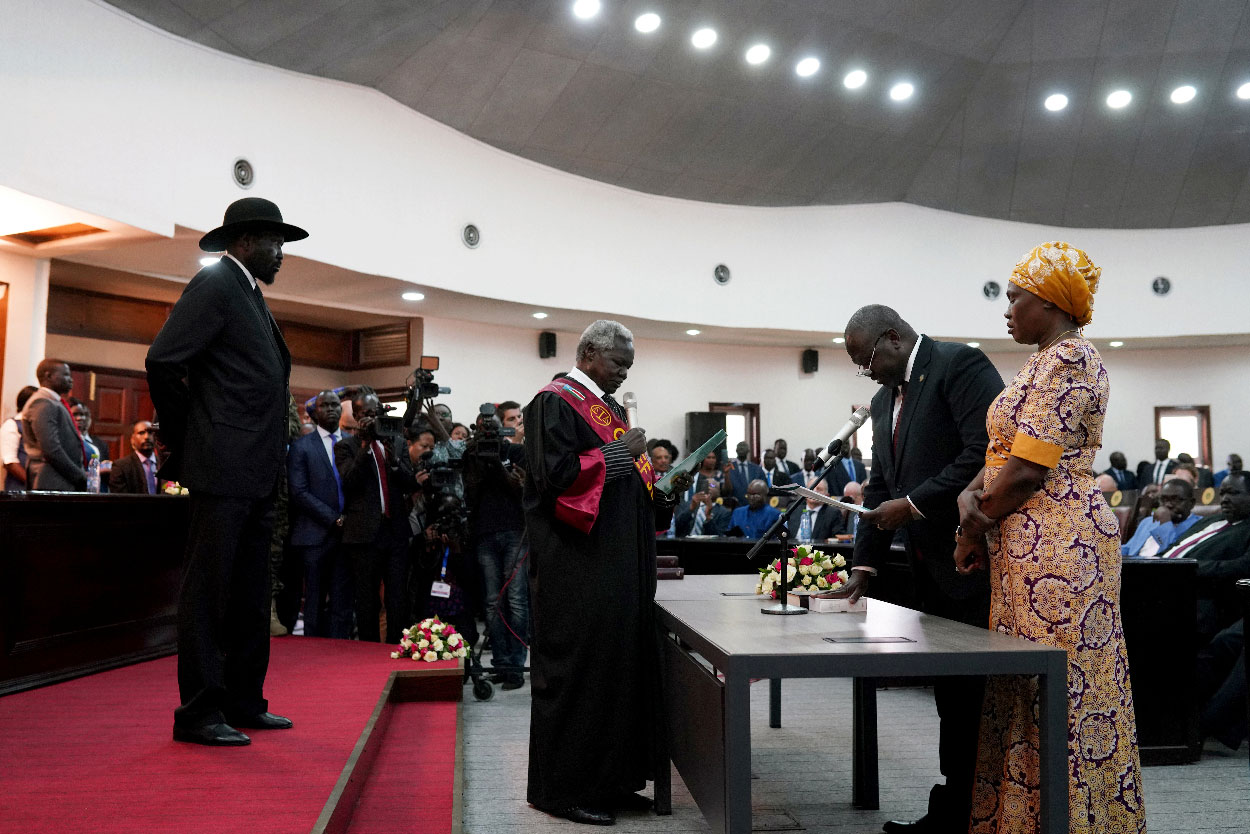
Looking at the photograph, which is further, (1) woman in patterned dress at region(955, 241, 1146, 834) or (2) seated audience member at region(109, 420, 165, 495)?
(2) seated audience member at region(109, 420, 165, 495)

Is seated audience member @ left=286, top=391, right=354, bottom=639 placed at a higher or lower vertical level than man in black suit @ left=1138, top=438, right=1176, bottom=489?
lower

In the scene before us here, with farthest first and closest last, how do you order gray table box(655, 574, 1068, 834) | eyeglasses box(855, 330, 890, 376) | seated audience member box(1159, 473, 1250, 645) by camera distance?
1. seated audience member box(1159, 473, 1250, 645)
2. eyeglasses box(855, 330, 890, 376)
3. gray table box(655, 574, 1068, 834)

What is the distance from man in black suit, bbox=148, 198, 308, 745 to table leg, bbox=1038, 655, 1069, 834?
7.21 feet

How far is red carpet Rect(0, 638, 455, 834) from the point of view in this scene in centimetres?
233

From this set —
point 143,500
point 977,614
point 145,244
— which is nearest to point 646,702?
point 977,614

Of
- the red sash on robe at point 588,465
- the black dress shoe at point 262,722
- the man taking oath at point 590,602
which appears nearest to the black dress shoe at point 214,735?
the black dress shoe at point 262,722

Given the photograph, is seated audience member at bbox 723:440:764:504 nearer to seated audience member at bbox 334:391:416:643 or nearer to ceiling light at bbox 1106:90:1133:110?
seated audience member at bbox 334:391:416:643

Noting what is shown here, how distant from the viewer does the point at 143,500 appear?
181 inches

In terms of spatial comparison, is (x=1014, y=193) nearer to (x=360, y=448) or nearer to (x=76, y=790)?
(x=360, y=448)

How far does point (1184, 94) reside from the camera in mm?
11312

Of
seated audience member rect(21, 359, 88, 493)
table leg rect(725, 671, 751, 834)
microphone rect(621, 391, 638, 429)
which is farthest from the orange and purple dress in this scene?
seated audience member rect(21, 359, 88, 493)

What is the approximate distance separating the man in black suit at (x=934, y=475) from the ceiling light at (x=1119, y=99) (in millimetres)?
10118

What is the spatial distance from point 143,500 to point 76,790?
2316 millimetres

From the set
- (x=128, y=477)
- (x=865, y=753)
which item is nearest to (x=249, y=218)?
(x=865, y=753)
